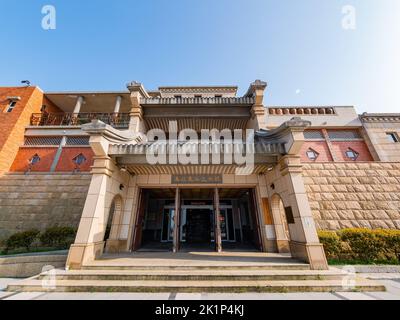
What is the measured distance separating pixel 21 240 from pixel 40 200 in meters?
2.64

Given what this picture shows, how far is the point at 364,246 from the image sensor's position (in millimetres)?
6277

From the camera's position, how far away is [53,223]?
8.59m

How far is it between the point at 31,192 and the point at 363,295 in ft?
49.6

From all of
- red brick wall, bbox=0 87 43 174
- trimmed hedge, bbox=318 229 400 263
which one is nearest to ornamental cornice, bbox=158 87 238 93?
red brick wall, bbox=0 87 43 174

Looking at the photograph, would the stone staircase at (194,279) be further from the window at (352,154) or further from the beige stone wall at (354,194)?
the window at (352,154)

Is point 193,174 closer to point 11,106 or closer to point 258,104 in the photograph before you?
point 258,104

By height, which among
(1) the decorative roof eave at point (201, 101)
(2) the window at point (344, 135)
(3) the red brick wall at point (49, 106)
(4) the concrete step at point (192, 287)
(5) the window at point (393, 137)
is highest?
(3) the red brick wall at point (49, 106)

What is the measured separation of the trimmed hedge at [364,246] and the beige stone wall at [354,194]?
4.24ft

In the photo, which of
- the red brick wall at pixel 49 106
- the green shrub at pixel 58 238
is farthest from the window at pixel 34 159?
the green shrub at pixel 58 238

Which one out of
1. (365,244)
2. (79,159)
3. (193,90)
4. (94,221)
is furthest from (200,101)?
(365,244)

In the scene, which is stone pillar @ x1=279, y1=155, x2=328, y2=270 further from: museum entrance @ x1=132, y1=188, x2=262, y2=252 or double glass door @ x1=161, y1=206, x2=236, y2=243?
double glass door @ x1=161, y1=206, x2=236, y2=243

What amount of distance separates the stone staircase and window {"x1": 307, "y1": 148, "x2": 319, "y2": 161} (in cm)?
749

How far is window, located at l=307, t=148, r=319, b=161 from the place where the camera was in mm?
10365

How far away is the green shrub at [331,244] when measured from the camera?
6.25 m
